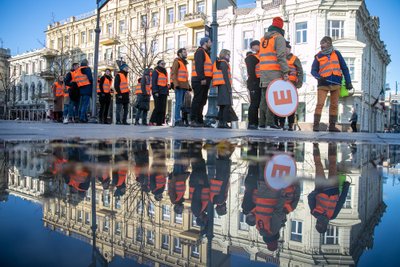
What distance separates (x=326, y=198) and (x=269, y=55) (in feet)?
16.5

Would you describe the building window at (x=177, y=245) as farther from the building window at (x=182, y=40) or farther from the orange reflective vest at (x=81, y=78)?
the building window at (x=182, y=40)

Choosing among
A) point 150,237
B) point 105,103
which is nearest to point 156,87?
point 105,103

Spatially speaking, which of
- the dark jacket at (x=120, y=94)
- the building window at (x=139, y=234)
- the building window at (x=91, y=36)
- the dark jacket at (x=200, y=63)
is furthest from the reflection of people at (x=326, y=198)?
the building window at (x=91, y=36)

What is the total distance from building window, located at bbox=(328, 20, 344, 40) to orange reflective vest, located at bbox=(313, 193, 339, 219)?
1080 inches

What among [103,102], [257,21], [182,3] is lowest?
[103,102]

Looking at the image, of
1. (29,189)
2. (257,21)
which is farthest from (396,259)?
(257,21)

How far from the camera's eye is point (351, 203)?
2.95 feet

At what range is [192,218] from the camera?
75 centimetres

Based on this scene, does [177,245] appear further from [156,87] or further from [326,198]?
[156,87]

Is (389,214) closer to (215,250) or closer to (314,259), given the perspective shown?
(314,259)

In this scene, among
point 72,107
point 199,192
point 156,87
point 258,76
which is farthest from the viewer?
point 72,107

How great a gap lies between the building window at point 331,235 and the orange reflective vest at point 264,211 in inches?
4.3

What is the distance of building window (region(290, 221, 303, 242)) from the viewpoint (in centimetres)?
65

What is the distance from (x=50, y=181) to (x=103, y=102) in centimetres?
1069
